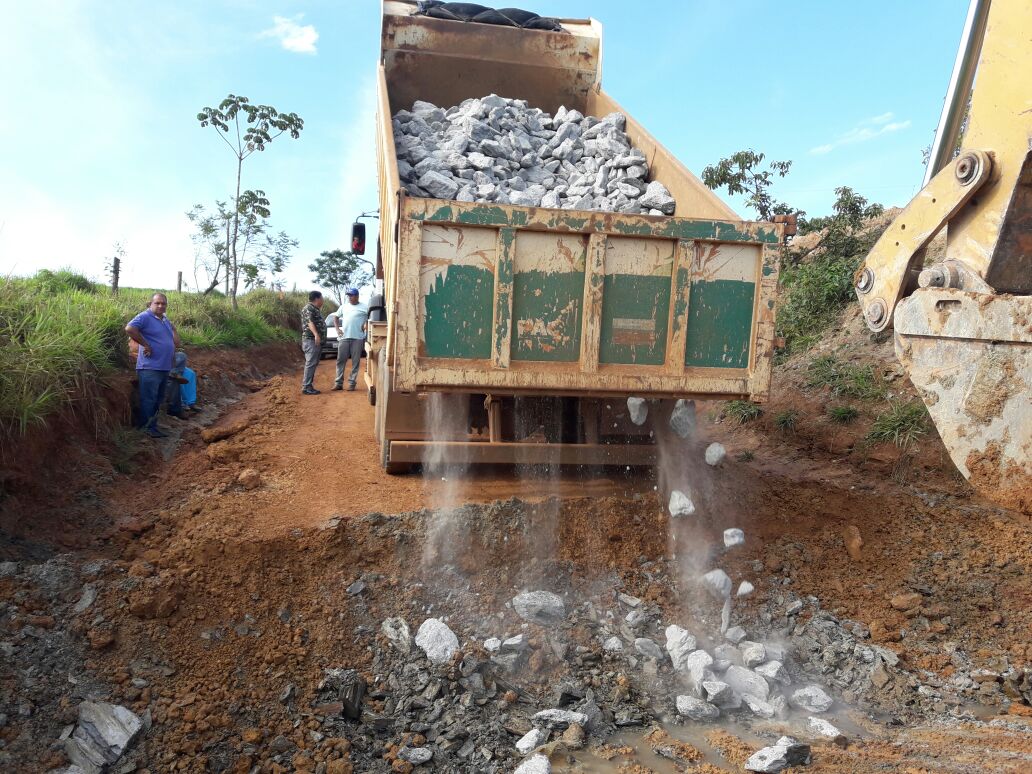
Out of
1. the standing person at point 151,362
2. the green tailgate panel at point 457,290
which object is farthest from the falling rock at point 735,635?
the standing person at point 151,362

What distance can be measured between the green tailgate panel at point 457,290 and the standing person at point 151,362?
4.13 metres

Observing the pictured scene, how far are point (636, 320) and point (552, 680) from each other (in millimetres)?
1843

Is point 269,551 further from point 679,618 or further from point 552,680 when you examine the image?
point 679,618

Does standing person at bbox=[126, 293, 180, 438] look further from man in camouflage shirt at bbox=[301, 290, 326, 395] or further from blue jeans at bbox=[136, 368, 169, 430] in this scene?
man in camouflage shirt at bbox=[301, 290, 326, 395]

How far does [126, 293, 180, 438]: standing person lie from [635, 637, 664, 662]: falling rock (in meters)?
5.02

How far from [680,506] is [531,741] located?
212cm

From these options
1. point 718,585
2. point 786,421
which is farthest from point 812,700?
point 786,421

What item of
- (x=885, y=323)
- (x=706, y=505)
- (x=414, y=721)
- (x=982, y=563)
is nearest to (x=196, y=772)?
(x=414, y=721)

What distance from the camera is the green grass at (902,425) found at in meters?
6.25

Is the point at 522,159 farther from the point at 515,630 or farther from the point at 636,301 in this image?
the point at 515,630

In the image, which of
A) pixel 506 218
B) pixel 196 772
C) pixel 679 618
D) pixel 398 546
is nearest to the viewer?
pixel 196 772

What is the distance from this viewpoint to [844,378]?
302 inches

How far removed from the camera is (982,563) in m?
4.43

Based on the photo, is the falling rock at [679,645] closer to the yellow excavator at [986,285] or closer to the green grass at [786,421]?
the yellow excavator at [986,285]
